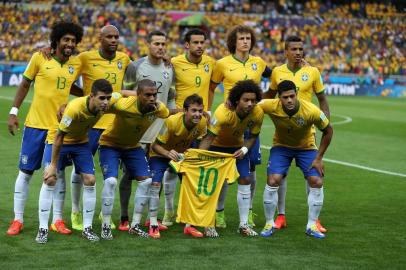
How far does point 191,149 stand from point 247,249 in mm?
1487

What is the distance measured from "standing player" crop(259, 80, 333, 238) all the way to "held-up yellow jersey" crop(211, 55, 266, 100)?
0.88m

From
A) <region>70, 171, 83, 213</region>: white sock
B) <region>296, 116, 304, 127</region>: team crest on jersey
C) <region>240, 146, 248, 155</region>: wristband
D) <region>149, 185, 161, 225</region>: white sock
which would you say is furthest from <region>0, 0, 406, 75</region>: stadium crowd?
<region>296, 116, 304, 127</region>: team crest on jersey

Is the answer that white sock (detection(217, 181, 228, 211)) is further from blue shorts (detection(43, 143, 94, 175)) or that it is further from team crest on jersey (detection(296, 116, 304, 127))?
blue shorts (detection(43, 143, 94, 175))

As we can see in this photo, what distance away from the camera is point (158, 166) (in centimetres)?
938

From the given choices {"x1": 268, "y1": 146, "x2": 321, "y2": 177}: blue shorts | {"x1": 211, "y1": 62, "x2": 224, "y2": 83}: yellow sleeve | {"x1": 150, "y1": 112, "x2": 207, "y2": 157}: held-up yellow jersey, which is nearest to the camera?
{"x1": 150, "y1": 112, "x2": 207, "y2": 157}: held-up yellow jersey

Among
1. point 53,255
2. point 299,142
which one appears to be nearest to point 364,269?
point 299,142

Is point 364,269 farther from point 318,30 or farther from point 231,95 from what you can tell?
point 318,30

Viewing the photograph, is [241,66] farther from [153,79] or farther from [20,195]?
[20,195]

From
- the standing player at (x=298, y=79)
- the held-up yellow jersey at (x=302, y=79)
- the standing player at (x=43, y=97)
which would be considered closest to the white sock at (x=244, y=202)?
the standing player at (x=298, y=79)

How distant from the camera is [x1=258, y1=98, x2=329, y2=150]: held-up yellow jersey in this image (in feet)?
29.9

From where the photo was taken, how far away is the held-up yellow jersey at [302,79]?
9961 millimetres

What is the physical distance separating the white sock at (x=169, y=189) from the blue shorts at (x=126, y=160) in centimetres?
83

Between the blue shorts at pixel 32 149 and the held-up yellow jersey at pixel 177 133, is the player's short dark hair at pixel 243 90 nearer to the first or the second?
the held-up yellow jersey at pixel 177 133

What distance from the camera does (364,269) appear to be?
768 cm
